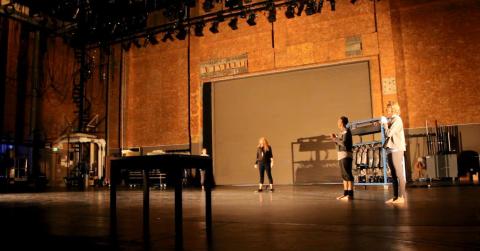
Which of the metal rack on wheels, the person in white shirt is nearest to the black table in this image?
the person in white shirt

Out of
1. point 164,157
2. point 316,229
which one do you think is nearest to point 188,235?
point 164,157

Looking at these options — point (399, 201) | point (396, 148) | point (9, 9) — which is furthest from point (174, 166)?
point (9, 9)

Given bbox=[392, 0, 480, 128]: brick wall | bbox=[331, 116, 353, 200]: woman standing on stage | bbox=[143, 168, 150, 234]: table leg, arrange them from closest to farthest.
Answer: bbox=[143, 168, 150, 234]: table leg
bbox=[331, 116, 353, 200]: woman standing on stage
bbox=[392, 0, 480, 128]: brick wall

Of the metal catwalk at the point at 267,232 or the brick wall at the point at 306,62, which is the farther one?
the brick wall at the point at 306,62

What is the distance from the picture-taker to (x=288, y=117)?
14266 millimetres

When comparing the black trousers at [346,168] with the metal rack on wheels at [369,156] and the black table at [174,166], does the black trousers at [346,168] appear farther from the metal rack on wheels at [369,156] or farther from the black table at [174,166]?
the black table at [174,166]

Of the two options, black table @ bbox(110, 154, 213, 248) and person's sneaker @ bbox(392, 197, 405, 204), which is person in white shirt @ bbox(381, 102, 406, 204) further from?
black table @ bbox(110, 154, 213, 248)

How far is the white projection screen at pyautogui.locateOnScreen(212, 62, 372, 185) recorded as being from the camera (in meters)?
13.4

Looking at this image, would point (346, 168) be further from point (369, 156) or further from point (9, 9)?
point (9, 9)

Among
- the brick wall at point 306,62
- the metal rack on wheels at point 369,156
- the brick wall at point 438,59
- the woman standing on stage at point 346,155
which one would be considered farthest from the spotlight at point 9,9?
the brick wall at point 438,59

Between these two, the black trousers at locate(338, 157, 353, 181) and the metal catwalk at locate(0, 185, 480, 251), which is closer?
the metal catwalk at locate(0, 185, 480, 251)

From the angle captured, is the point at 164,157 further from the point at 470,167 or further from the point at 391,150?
the point at 470,167

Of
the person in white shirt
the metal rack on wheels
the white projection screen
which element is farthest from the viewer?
the white projection screen

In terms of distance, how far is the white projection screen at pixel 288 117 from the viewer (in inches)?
528
